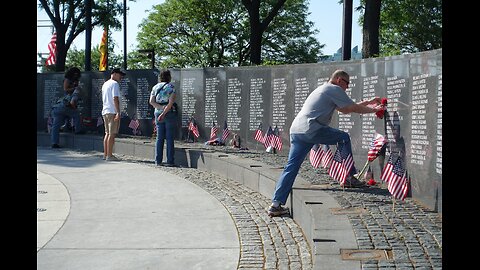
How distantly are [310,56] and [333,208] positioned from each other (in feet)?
128

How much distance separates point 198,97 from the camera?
1529cm

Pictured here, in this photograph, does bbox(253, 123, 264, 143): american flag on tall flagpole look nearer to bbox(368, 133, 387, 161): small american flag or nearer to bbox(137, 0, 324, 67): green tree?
bbox(368, 133, 387, 161): small american flag

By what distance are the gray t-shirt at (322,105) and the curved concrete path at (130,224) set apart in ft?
4.61

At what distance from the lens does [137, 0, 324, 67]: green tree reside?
41.6m

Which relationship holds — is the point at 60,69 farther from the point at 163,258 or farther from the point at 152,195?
the point at 163,258

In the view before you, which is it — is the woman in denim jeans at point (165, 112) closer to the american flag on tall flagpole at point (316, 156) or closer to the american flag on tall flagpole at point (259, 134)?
the american flag on tall flagpole at point (259, 134)

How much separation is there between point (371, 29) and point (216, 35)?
26.4m

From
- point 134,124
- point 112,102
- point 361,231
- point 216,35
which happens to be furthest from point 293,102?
point 216,35

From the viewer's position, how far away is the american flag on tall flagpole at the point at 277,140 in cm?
1245

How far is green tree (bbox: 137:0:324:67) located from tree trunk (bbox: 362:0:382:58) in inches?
920

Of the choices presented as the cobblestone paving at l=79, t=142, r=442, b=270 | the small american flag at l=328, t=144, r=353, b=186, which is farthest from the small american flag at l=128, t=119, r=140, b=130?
the small american flag at l=328, t=144, r=353, b=186

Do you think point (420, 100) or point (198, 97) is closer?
point (420, 100)

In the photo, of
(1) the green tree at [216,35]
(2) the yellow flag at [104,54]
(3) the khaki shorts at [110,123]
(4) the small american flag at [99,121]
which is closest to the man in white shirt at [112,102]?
(3) the khaki shorts at [110,123]
